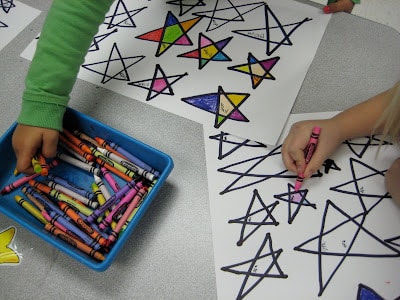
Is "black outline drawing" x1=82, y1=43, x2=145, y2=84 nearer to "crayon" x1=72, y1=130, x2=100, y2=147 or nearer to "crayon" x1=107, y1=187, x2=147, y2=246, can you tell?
"crayon" x1=72, y1=130, x2=100, y2=147

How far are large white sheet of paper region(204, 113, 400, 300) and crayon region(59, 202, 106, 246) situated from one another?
151 millimetres

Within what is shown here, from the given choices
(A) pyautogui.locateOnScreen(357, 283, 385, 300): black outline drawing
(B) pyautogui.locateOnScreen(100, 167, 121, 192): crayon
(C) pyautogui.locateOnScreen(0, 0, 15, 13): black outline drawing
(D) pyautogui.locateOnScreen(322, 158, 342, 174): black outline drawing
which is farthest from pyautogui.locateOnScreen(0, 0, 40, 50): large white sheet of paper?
(A) pyautogui.locateOnScreen(357, 283, 385, 300): black outline drawing

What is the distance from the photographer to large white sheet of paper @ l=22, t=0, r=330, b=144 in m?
0.61

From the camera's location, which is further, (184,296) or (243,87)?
(243,87)

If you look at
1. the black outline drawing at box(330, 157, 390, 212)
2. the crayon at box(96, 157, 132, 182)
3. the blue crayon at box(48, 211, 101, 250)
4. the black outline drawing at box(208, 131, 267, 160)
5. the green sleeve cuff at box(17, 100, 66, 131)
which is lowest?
the blue crayon at box(48, 211, 101, 250)

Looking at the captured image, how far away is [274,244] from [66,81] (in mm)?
377

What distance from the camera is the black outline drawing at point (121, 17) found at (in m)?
0.72

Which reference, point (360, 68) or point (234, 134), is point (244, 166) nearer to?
point (234, 134)

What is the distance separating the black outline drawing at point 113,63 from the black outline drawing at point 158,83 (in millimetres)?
27

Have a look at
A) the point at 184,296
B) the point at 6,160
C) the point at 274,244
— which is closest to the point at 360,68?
the point at 274,244

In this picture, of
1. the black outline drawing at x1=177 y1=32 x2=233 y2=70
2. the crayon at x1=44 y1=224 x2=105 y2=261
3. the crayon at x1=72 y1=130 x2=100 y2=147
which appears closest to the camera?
the crayon at x1=44 y1=224 x2=105 y2=261

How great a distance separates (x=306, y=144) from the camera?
551 mm

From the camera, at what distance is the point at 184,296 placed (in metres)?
0.47

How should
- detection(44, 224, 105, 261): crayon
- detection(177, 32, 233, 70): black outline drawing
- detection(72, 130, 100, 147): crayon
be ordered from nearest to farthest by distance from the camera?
detection(44, 224, 105, 261): crayon, detection(72, 130, 100, 147): crayon, detection(177, 32, 233, 70): black outline drawing
